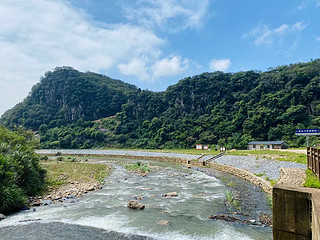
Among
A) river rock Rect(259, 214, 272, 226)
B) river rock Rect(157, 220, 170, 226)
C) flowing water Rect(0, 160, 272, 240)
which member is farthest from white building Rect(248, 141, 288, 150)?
river rock Rect(157, 220, 170, 226)

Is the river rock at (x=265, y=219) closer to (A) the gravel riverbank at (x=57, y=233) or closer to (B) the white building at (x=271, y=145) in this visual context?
(A) the gravel riverbank at (x=57, y=233)

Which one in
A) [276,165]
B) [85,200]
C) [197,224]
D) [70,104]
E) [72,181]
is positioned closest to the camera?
[197,224]

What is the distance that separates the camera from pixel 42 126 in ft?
291

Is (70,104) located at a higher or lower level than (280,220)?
higher

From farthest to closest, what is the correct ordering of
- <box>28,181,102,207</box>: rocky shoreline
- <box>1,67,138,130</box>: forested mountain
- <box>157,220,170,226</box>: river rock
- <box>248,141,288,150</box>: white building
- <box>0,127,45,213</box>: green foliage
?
1. <box>1,67,138,130</box>: forested mountain
2. <box>248,141,288,150</box>: white building
3. <box>28,181,102,207</box>: rocky shoreline
4. <box>0,127,45,213</box>: green foliage
5. <box>157,220,170,226</box>: river rock

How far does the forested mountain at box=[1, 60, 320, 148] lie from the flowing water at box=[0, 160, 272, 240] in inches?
1295

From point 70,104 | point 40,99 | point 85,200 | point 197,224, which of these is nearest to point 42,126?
point 70,104

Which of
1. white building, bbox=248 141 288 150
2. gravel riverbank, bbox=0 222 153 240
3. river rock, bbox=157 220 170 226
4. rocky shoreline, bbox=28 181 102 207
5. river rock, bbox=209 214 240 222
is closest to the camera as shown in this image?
gravel riverbank, bbox=0 222 153 240

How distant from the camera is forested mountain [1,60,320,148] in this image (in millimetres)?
49125

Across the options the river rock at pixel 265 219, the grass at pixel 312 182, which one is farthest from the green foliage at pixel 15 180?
the grass at pixel 312 182

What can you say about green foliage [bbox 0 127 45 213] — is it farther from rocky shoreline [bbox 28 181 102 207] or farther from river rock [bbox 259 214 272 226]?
river rock [bbox 259 214 272 226]

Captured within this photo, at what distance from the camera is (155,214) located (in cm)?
992

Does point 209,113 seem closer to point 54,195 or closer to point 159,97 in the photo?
point 159,97

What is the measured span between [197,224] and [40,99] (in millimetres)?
120956
